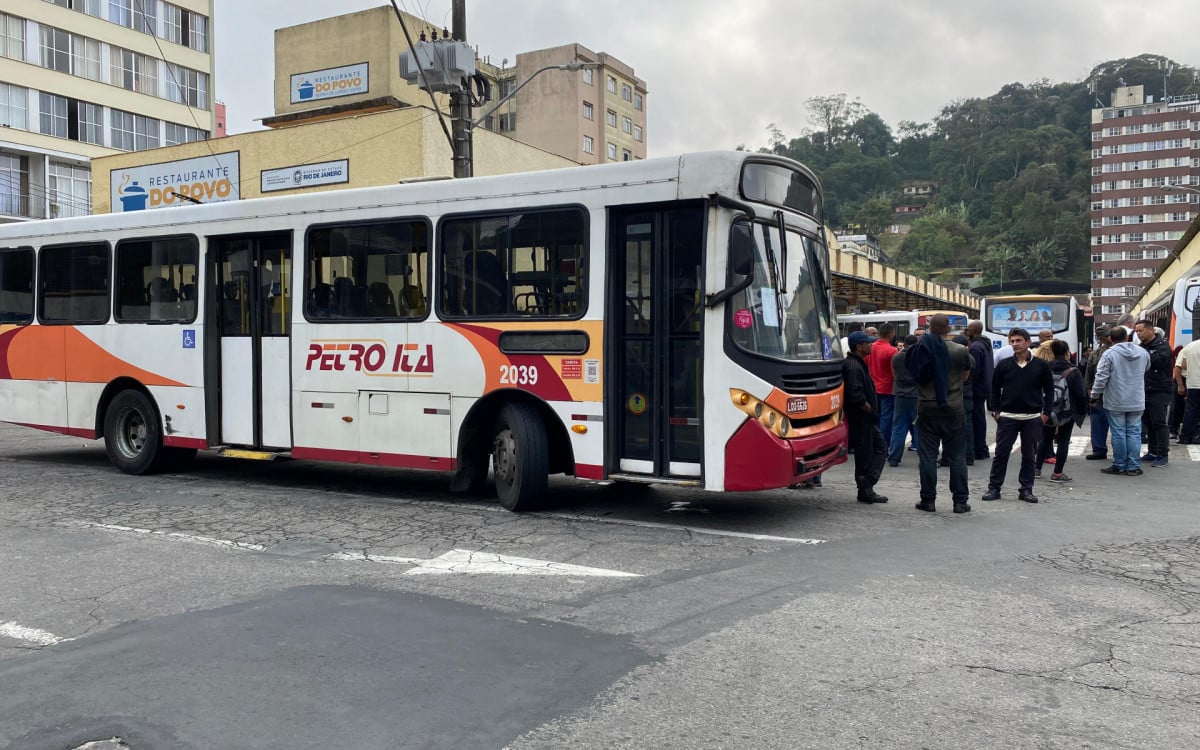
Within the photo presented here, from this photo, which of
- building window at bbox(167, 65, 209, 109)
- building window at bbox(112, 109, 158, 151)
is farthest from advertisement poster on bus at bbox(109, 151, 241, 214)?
building window at bbox(167, 65, 209, 109)

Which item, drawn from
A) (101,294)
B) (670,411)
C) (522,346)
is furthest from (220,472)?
(670,411)

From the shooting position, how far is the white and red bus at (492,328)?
26.2 feet

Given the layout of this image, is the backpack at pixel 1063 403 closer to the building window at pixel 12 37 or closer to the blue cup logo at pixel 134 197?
the blue cup logo at pixel 134 197

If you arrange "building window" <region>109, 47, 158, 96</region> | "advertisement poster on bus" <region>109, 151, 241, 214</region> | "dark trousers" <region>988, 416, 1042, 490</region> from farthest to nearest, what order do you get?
1. "building window" <region>109, 47, 158, 96</region>
2. "advertisement poster on bus" <region>109, 151, 241, 214</region>
3. "dark trousers" <region>988, 416, 1042, 490</region>

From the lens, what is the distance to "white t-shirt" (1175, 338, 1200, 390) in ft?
46.8

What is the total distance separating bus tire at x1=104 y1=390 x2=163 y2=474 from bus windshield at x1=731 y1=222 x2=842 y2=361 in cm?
709

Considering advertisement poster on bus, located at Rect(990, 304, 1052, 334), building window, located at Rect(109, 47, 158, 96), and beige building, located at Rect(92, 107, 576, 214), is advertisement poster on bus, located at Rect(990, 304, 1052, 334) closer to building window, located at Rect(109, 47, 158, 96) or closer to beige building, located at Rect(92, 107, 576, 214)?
beige building, located at Rect(92, 107, 576, 214)

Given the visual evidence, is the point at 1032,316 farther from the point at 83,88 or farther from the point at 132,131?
the point at 83,88

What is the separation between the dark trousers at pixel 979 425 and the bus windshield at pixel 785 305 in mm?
5100

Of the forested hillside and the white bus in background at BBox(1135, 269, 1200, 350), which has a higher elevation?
the forested hillside

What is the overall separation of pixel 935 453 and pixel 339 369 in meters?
5.83

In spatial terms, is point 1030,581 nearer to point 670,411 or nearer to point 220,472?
point 670,411

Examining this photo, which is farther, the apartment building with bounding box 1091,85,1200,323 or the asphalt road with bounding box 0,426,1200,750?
the apartment building with bounding box 1091,85,1200,323

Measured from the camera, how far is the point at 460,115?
579 inches
